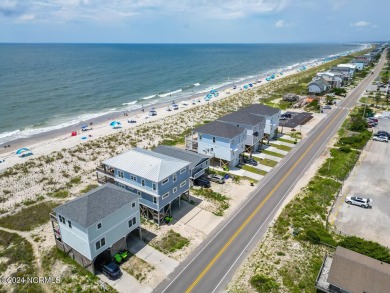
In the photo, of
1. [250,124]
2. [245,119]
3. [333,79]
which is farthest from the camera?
[333,79]

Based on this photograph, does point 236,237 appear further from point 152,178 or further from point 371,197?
point 371,197

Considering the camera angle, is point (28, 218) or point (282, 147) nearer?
point (28, 218)

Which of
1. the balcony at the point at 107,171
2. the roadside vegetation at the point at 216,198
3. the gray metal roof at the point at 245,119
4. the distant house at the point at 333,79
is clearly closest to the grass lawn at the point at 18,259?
the balcony at the point at 107,171

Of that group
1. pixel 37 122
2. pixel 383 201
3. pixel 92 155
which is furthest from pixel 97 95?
pixel 383 201

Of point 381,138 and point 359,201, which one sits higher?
point 381,138

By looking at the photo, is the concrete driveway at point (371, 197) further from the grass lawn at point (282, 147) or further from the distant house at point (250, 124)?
the distant house at point (250, 124)

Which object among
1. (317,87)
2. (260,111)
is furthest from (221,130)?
(317,87)

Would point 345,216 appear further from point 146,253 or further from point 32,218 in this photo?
point 32,218
